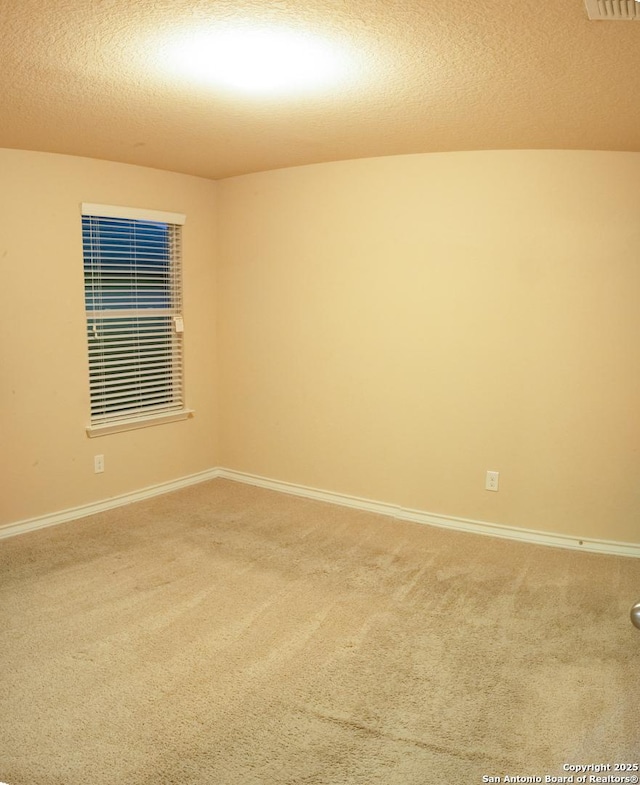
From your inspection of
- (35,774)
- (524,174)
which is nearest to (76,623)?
(35,774)

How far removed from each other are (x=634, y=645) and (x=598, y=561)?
3.07 feet

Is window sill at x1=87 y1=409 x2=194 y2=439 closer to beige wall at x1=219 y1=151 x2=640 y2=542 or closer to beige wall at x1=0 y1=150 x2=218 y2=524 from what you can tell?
beige wall at x1=0 y1=150 x2=218 y2=524

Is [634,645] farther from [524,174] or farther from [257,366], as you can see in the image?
[257,366]

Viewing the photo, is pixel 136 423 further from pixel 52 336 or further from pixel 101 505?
pixel 52 336

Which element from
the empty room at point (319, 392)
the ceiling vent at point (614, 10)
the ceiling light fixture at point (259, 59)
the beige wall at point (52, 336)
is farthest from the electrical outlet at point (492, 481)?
the ceiling vent at point (614, 10)

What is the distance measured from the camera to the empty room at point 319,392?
2.03 m

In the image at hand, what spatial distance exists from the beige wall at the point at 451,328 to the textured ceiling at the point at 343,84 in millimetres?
312

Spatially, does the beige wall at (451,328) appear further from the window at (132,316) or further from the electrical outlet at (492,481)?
the window at (132,316)

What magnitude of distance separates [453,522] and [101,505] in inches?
94.7

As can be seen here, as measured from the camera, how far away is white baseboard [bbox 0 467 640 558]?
368 cm

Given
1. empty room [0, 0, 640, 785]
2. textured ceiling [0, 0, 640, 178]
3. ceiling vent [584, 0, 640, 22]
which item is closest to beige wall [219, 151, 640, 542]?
empty room [0, 0, 640, 785]

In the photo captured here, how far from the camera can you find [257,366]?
15.5 ft

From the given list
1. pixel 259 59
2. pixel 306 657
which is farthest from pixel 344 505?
pixel 259 59

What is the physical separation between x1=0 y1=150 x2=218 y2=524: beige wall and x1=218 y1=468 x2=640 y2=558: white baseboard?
1.04 m
